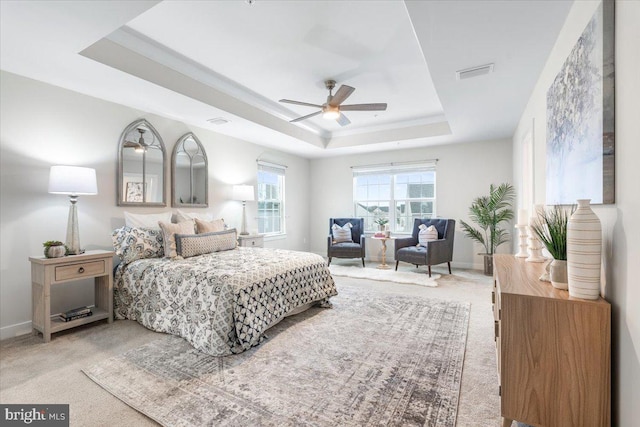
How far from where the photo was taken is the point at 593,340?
49.3 inches

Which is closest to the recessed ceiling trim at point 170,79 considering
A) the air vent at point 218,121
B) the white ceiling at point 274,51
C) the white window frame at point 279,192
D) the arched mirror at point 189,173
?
the white ceiling at point 274,51

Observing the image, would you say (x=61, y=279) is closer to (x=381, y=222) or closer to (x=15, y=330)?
(x=15, y=330)

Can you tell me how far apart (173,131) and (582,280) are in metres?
4.44

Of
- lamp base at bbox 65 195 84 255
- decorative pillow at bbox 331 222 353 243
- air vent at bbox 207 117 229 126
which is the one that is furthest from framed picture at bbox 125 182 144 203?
decorative pillow at bbox 331 222 353 243

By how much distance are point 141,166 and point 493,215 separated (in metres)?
5.38

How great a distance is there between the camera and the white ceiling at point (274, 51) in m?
1.98

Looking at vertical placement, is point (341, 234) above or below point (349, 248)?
above

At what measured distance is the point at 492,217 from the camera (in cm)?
505

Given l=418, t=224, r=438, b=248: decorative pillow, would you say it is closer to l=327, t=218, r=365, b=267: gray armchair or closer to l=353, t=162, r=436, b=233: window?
l=353, t=162, r=436, b=233: window

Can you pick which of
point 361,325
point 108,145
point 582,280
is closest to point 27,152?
point 108,145

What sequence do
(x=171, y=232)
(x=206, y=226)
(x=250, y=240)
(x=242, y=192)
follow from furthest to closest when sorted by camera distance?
1. (x=242, y=192)
2. (x=250, y=240)
3. (x=206, y=226)
4. (x=171, y=232)

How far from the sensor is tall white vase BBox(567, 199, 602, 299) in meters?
1.29

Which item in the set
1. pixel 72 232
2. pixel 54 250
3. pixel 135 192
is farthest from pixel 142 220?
pixel 54 250

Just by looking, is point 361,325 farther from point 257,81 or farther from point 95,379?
point 257,81
